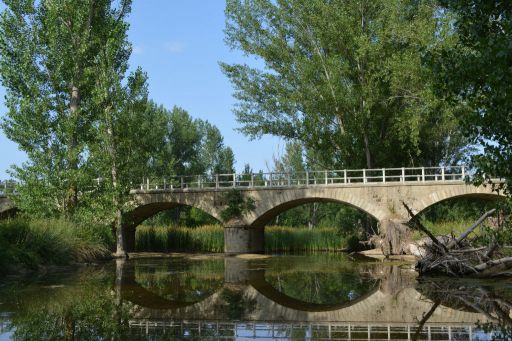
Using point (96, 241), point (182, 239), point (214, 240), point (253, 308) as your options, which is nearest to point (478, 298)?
point (253, 308)

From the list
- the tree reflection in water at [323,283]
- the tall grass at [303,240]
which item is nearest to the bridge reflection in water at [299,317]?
the tree reflection in water at [323,283]

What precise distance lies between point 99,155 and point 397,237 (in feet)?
45.3

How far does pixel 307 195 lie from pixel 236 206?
4.21 metres

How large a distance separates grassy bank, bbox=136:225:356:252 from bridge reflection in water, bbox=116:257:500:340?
876 inches

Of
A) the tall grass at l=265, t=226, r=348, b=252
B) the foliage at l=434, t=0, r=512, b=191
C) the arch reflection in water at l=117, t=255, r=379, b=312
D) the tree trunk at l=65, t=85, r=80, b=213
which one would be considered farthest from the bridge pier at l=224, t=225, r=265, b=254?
the foliage at l=434, t=0, r=512, b=191

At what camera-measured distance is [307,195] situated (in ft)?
104

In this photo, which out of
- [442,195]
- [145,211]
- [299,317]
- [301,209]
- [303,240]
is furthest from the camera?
[301,209]

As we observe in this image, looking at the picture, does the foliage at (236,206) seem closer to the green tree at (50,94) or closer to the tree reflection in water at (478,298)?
the green tree at (50,94)

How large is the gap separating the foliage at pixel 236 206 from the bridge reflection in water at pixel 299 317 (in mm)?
19499

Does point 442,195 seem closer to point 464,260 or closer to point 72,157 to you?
point 464,260

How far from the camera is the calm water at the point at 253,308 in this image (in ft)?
26.1

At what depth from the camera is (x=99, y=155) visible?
25.6 meters

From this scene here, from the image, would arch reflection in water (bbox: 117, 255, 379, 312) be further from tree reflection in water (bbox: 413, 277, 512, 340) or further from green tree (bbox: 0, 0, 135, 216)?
green tree (bbox: 0, 0, 135, 216)

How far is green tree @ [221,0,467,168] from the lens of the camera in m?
30.9
